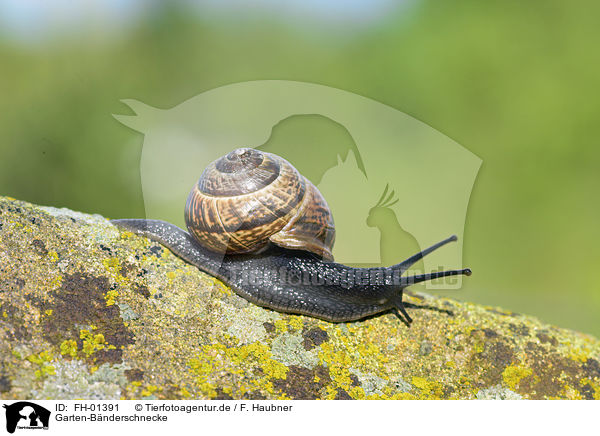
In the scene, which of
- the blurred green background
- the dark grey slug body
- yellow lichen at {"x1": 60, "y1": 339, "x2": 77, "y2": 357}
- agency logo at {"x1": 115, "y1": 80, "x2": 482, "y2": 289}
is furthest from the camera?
the blurred green background

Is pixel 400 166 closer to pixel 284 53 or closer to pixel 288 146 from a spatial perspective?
pixel 288 146

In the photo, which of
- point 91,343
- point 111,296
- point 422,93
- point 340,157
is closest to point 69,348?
point 91,343

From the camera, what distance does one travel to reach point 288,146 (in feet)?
24.3

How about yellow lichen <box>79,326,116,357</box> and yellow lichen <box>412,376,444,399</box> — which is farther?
yellow lichen <box>412,376,444,399</box>

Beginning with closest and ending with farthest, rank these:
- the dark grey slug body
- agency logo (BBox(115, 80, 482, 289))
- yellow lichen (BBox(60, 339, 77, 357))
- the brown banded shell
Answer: yellow lichen (BBox(60, 339, 77, 357)) < the dark grey slug body < the brown banded shell < agency logo (BBox(115, 80, 482, 289))

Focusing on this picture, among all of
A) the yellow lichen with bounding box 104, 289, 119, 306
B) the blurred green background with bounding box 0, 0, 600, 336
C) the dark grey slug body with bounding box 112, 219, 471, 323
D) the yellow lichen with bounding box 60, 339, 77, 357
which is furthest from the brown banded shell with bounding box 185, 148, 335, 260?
the blurred green background with bounding box 0, 0, 600, 336

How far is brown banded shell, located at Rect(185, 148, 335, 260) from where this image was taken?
11.3 feet

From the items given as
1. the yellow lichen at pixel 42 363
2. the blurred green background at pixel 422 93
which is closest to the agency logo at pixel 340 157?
the blurred green background at pixel 422 93

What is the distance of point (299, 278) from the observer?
354 centimetres
